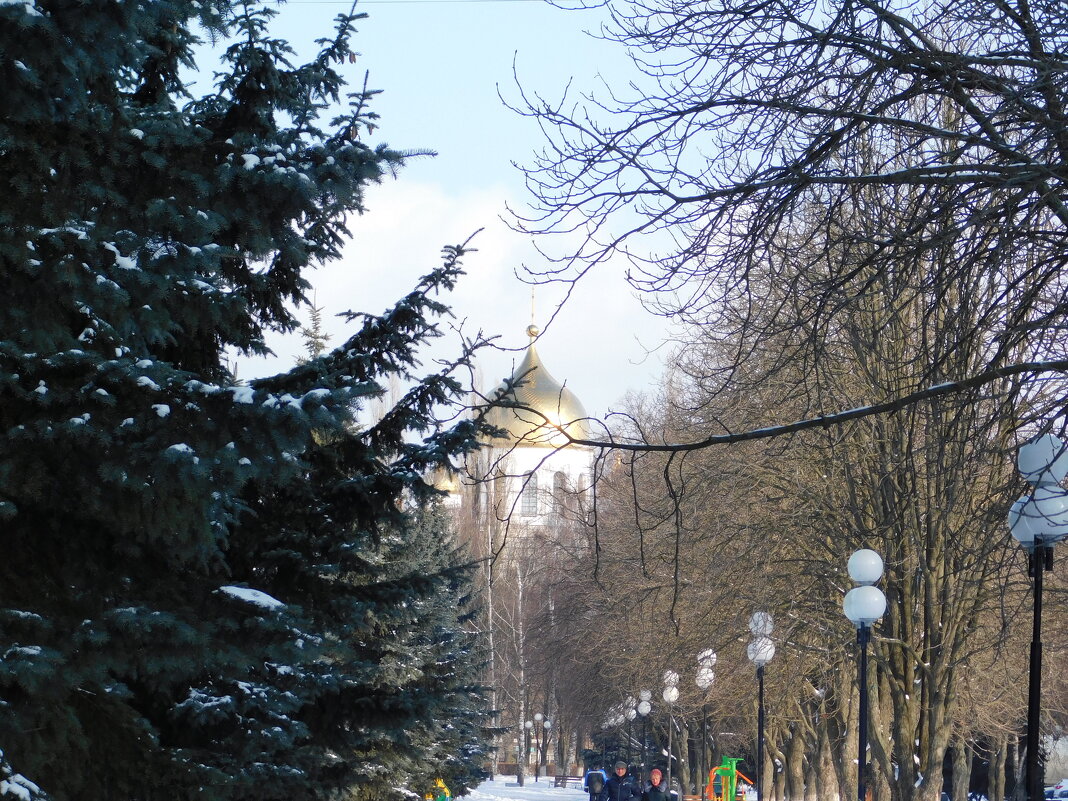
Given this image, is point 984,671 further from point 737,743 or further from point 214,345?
point 737,743

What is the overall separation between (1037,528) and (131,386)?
15.1 ft

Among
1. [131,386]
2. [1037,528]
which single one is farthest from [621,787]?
[131,386]

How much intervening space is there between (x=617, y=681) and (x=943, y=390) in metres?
27.8

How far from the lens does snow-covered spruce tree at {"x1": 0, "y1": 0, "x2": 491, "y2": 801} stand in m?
5.92

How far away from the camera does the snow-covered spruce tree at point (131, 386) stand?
5.92m

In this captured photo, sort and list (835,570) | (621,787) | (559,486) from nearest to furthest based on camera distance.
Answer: (559,486) < (835,570) < (621,787)

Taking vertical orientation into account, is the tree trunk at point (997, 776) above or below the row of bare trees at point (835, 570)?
below

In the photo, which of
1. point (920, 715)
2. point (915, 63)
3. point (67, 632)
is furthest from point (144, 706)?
point (920, 715)

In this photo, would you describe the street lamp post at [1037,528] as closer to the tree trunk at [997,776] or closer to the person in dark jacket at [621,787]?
the person in dark jacket at [621,787]

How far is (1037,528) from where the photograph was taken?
7.24m

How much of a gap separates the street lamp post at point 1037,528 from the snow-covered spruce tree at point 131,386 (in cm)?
326

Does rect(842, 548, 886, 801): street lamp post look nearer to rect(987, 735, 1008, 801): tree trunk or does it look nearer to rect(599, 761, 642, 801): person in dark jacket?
rect(599, 761, 642, 801): person in dark jacket

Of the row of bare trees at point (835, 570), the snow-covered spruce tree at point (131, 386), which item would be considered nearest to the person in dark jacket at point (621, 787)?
the row of bare trees at point (835, 570)

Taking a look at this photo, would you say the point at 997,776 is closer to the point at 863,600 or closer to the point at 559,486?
the point at 863,600
